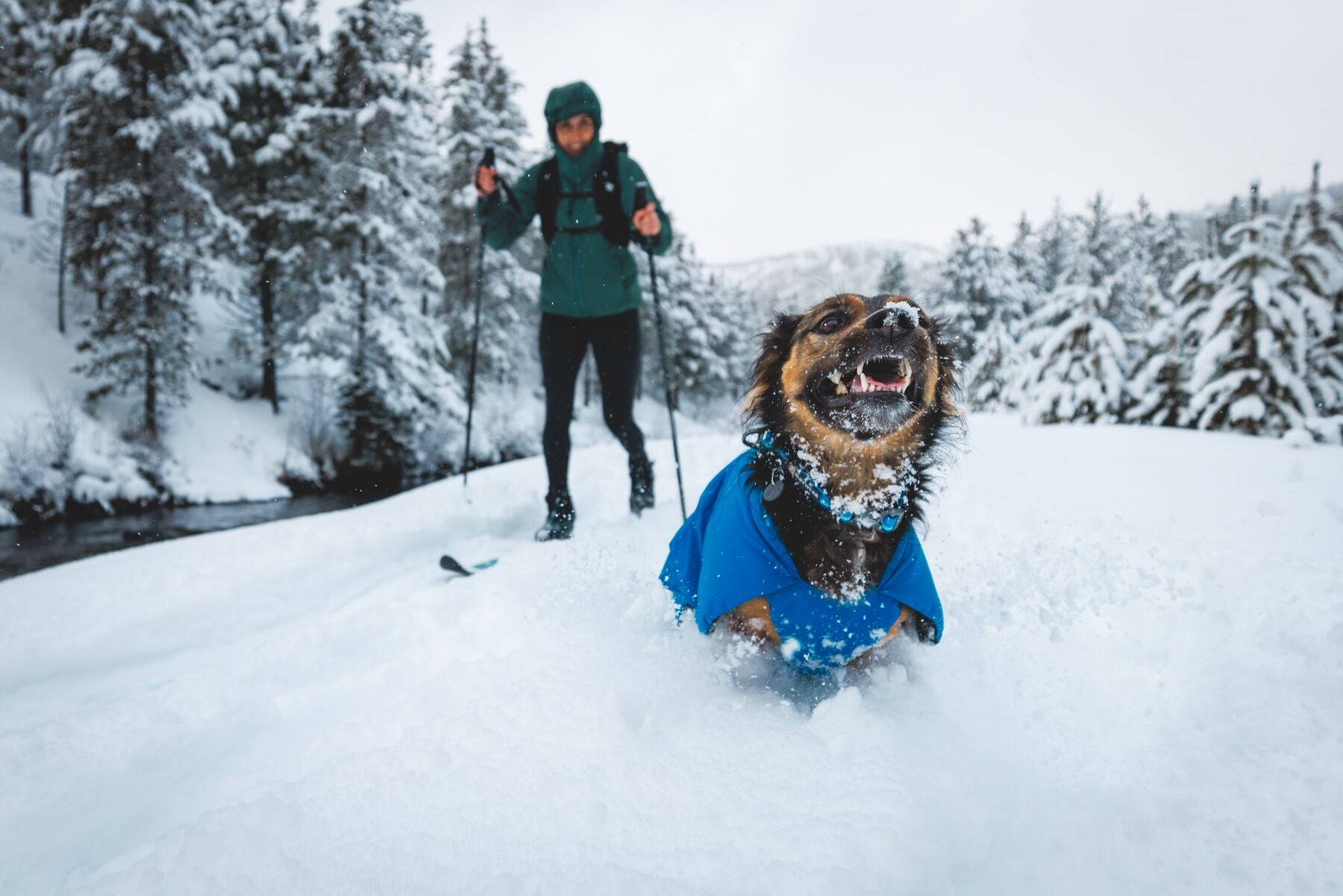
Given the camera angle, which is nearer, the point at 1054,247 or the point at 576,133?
the point at 576,133

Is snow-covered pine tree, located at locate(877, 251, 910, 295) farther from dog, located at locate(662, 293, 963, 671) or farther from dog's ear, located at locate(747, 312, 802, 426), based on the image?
dog, located at locate(662, 293, 963, 671)

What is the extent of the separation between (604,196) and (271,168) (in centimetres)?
1614

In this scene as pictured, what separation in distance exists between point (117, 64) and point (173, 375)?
5.94 metres

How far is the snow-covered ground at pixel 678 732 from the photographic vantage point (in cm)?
106

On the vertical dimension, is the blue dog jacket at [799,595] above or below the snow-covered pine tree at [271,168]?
below

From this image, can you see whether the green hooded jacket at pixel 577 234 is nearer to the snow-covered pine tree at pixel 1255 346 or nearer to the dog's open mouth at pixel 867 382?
the dog's open mouth at pixel 867 382

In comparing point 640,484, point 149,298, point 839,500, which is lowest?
point 640,484

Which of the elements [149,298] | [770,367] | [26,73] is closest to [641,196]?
[770,367]

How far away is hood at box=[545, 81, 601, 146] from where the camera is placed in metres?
3.48

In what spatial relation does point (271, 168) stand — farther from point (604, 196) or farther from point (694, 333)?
point (694, 333)

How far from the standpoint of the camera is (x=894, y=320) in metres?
1.89

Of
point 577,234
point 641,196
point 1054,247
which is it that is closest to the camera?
point 641,196

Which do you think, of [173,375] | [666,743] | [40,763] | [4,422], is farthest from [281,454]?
[666,743]

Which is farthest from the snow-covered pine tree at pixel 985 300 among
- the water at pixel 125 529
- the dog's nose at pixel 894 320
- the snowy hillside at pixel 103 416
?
the dog's nose at pixel 894 320
